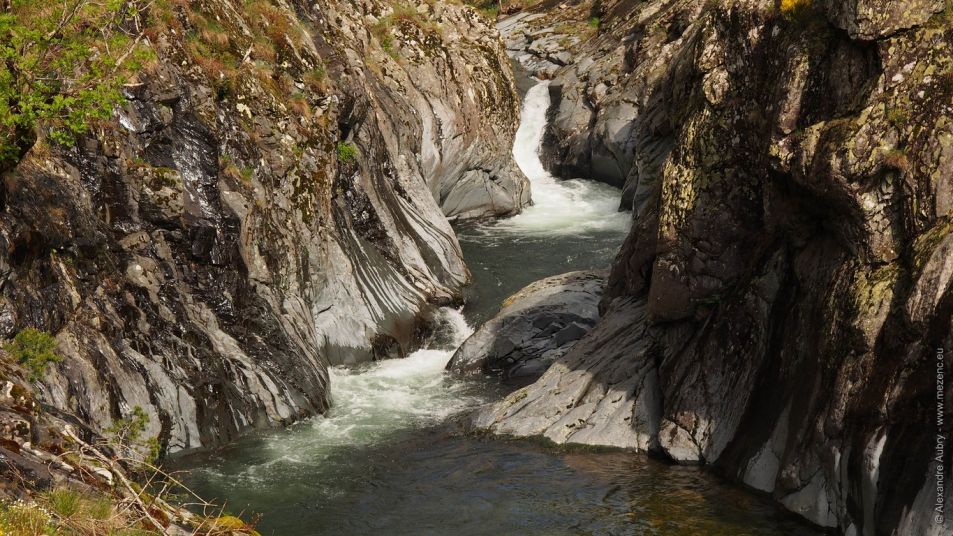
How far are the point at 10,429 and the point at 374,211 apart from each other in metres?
18.7

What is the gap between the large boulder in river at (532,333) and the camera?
2342cm

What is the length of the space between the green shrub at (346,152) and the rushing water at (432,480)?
6.34 metres

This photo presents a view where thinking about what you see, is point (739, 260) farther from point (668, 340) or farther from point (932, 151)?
point (932, 151)

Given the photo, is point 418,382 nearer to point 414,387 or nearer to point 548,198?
point 414,387

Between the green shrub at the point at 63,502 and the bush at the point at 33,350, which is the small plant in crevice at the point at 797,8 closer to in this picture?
the bush at the point at 33,350

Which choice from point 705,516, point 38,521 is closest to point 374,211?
point 705,516

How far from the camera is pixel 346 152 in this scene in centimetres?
2684

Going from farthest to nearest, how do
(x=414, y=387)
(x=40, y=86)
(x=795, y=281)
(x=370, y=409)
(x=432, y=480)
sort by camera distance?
(x=414, y=387) < (x=370, y=409) < (x=432, y=480) < (x=795, y=281) < (x=40, y=86)

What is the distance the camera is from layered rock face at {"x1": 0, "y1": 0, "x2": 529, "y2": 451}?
55.2 feet

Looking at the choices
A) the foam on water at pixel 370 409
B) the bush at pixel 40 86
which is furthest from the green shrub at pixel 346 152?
the bush at pixel 40 86

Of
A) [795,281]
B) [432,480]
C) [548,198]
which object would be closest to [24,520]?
[432,480]

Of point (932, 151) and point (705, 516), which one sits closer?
point (932, 151)

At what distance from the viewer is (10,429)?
9117 millimetres

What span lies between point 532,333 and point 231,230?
7.97 metres
